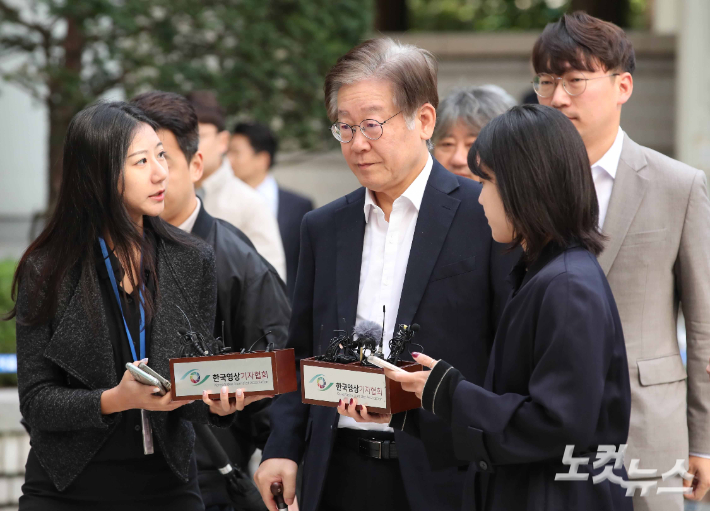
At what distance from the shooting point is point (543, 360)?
7.05 ft

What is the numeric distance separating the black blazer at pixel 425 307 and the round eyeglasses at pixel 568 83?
0.63m

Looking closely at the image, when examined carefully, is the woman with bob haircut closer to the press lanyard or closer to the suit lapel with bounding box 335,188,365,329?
the suit lapel with bounding box 335,188,365,329

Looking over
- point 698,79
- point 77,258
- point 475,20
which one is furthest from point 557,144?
point 475,20

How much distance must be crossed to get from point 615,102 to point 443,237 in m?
0.97

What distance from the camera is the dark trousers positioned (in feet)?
8.73

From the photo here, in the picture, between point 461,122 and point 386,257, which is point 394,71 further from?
point 461,122

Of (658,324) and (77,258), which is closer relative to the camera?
(77,258)

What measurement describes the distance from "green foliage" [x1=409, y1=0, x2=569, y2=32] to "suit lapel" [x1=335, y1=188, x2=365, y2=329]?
13.0 meters

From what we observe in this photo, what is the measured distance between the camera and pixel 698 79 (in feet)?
33.5

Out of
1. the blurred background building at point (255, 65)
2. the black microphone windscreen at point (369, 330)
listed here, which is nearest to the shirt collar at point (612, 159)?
the black microphone windscreen at point (369, 330)

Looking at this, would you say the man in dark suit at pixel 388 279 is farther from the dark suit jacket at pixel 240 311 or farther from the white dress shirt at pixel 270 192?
the white dress shirt at pixel 270 192

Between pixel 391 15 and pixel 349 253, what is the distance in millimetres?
11759

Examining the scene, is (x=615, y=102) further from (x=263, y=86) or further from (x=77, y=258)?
(x=263, y=86)

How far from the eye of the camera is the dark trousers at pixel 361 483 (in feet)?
8.73
